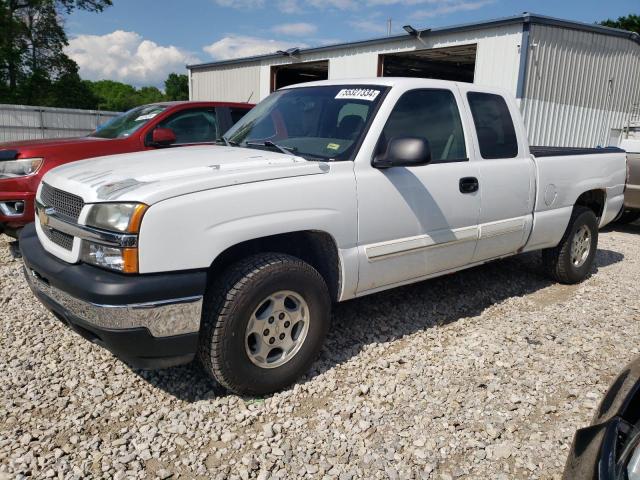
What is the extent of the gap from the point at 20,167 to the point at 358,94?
3627 millimetres

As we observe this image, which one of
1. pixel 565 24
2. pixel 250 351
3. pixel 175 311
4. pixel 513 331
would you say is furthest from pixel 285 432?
pixel 565 24

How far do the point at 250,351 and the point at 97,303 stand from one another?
0.90m

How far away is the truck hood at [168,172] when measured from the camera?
2.70 m

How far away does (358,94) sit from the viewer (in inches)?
148

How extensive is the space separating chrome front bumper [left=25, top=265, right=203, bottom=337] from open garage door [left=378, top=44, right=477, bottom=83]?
1270 cm

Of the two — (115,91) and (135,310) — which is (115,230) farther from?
(115,91)

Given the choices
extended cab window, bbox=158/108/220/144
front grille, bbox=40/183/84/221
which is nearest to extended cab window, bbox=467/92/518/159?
front grille, bbox=40/183/84/221

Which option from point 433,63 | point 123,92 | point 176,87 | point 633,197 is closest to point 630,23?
point 433,63

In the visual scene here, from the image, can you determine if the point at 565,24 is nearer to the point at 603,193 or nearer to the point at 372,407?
the point at 603,193

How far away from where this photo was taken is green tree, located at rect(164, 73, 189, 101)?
334ft

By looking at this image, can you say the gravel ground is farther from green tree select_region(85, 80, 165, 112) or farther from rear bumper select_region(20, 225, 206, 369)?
green tree select_region(85, 80, 165, 112)

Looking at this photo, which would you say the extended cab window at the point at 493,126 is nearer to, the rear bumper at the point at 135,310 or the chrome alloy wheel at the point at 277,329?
the chrome alloy wheel at the point at 277,329

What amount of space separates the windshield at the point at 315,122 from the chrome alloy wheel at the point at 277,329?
0.96 meters

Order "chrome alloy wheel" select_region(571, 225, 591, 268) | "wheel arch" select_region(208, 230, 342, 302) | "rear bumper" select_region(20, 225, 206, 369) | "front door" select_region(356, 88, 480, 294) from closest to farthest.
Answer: "rear bumper" select_region(20, 225, 206, 369), "wheel arch" select_region(208, 230, 342, 302), "front door" select_region(356, 88, 480, 294), "chrome alloy wheel" select_region(571, 225, 591, 268)
